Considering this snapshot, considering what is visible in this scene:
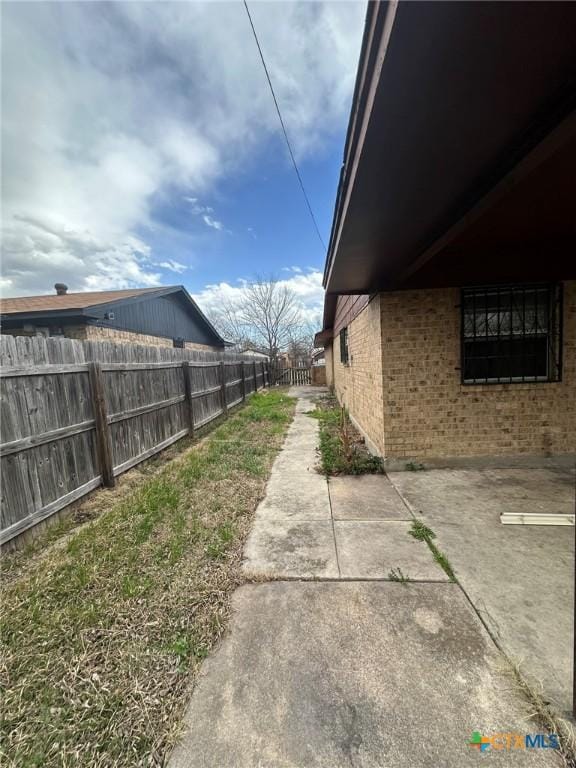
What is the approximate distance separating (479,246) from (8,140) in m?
6.17

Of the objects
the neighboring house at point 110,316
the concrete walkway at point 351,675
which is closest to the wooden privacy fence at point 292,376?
the neighboring house at point 110,316

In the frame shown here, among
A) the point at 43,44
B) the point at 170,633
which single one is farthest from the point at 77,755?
the point at 43,44

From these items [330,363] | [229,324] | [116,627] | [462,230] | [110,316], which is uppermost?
[229,324]

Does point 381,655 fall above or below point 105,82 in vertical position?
below

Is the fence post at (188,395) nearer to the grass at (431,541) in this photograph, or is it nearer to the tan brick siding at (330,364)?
the grass at (431,541)

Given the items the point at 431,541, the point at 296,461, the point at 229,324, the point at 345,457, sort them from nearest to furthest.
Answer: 1. the point at 431,541
2. the point at 345,457
3. the point at 296,461
4. the point at 229,324

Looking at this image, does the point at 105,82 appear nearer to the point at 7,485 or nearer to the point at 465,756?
the point at 7,485

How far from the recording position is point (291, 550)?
2451mm

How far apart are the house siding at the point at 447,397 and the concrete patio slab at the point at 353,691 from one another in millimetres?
2585

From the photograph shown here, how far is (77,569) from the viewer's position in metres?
2.21

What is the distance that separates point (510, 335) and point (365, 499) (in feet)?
10.2

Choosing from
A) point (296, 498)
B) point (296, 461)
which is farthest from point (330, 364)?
point (296, 498)

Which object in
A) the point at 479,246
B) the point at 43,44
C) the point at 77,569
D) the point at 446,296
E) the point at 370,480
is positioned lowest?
the point at 370,480

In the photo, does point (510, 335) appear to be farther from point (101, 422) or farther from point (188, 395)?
point (188, 395)
